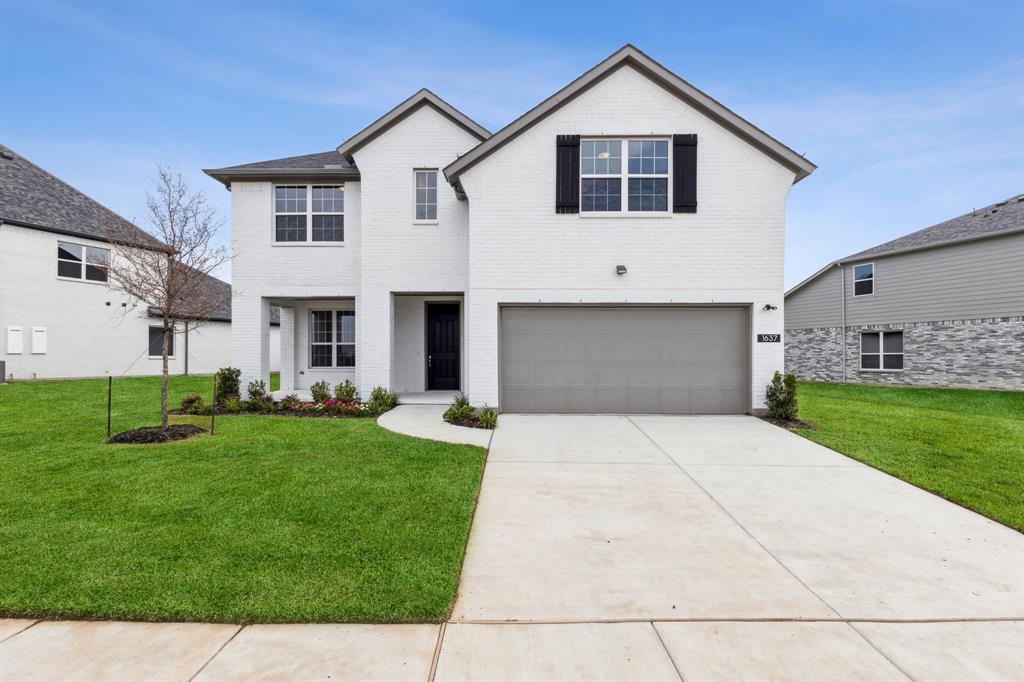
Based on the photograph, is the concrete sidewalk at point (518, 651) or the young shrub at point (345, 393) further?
the young shrub at point (345, 393)

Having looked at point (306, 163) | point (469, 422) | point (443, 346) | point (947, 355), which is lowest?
point (469, 422)

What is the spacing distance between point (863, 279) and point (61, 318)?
33.3 m

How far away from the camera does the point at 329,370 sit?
13602mm

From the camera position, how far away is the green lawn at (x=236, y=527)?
2.91 meters

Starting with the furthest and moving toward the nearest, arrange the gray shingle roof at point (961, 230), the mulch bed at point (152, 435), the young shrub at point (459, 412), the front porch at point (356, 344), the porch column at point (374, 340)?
1. the gray shingle roof at point (961, 230)
2. the front porch at point (356, 344)
3. the porch column at point (374, 340)
4. the young shrub at point (459, 412)
5. the mulch bed at point (152, 435)

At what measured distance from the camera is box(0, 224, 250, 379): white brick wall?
16.8m

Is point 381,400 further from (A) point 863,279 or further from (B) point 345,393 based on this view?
(A) point 863,279

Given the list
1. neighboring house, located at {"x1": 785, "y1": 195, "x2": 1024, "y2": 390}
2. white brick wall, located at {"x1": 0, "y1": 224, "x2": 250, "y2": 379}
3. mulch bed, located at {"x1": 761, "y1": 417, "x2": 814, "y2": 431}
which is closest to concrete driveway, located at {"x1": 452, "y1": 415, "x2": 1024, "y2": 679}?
mulch bed, located at {"x1": 761, "y1": 417, "x2": 814, "y2": 431}

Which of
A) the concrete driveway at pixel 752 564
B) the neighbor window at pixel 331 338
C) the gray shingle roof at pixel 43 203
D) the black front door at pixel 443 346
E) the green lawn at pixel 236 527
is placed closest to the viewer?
the concrete driveway at pixel 752 564

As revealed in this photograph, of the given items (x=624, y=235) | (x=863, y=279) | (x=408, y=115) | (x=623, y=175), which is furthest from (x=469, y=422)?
(x=863, y=279)

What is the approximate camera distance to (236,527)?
13.4 ft

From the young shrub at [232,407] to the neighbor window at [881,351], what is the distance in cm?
2339

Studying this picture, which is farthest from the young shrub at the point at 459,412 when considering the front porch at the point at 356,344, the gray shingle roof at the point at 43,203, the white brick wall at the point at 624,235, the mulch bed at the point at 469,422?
the gray shingle roof at the point at 43,203

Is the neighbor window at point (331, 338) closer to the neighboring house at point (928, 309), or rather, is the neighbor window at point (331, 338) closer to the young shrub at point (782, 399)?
the young shrub at point (782, 399)
